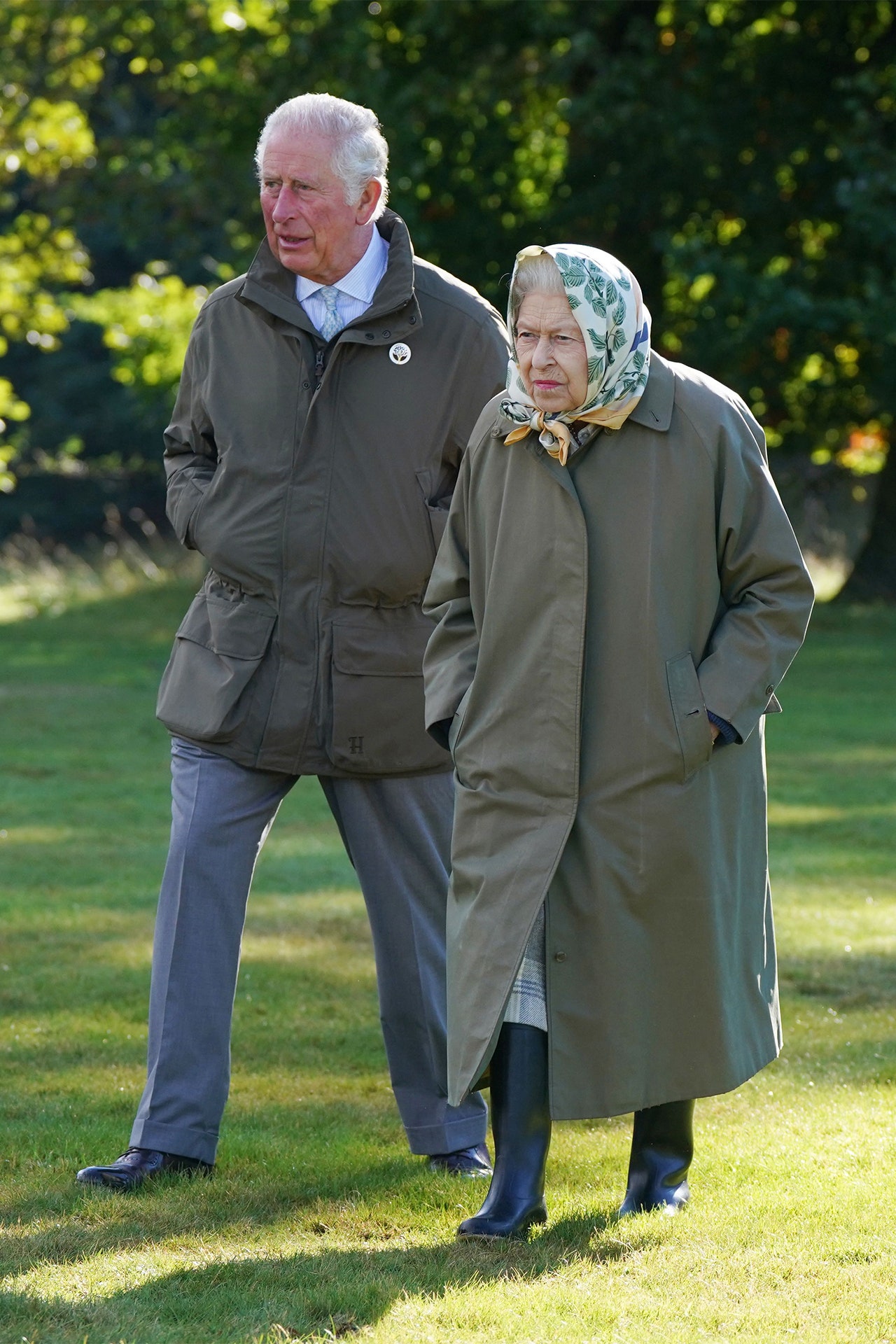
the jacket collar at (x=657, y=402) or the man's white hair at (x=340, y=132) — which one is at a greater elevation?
the man's white hair at (x=340, y=132)

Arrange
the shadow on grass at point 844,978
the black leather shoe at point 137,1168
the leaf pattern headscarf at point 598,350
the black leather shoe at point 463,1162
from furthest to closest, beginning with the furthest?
1. the shadow on grass at point 844,978
2. the black leather shoe at point 463,1162
3. the black leather shoe at point 137,1168
4. the leaf pattern headscarf at point 598,350

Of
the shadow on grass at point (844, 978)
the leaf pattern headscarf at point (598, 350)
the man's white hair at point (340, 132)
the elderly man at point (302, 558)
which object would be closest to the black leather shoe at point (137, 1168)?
the elderly man at point (302, 558)

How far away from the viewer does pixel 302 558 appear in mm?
4344

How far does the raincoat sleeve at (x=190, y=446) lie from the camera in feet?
14.7

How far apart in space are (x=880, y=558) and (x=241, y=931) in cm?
1728

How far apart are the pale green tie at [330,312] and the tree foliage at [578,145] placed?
13.6 m

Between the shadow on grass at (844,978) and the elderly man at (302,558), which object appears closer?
the elderly man at (302,558)

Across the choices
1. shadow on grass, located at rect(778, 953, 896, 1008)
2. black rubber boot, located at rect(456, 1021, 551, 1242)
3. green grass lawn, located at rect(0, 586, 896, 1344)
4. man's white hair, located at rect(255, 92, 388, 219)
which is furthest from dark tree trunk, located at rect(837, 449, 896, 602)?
black rubber boot, located at rect(456, 1021, 551, 1242)

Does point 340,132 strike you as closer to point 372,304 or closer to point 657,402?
point 372,304

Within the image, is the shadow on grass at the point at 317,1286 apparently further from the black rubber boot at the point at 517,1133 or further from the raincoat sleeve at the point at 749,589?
the raincoat sleeve at the point at 749,589

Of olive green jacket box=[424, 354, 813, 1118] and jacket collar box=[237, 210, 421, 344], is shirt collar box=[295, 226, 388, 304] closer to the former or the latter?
jacket collar box=[237, 210, 421, 344]

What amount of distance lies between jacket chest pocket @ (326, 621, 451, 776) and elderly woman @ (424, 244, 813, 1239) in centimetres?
55

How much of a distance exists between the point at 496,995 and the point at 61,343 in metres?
37.0

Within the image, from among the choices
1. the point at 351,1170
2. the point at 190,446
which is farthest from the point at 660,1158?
the point at 190,446
